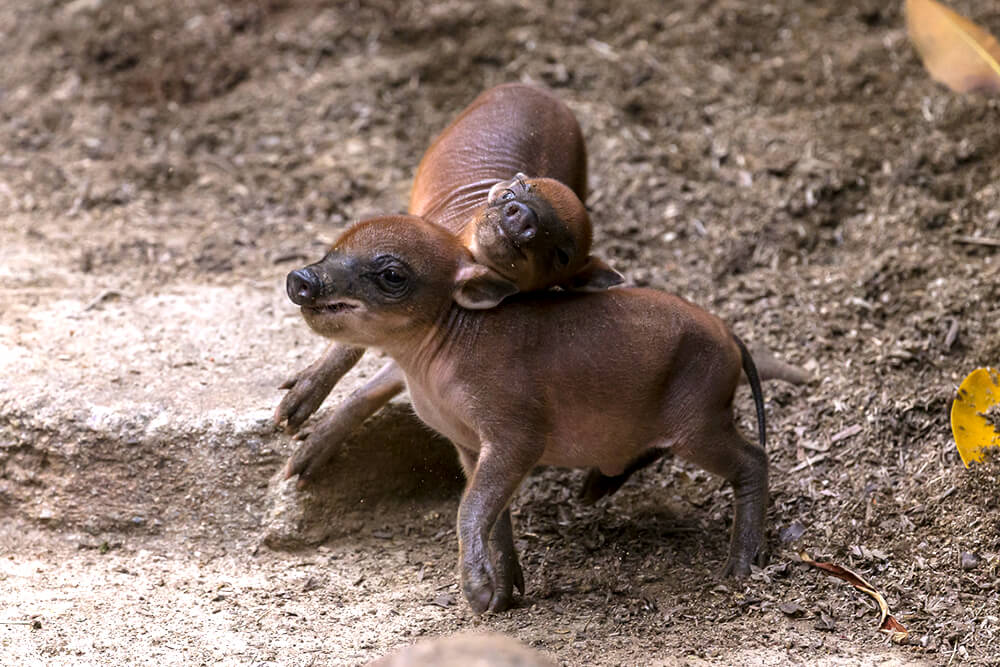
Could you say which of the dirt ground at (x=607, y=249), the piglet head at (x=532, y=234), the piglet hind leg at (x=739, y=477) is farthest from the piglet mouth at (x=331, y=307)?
the piglet hind leg at (x=739, y=477)

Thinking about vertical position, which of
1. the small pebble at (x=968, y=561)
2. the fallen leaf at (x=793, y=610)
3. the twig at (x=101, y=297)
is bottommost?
the fallen leaf at (x=793, y=610)

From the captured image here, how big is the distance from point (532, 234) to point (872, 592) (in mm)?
2027

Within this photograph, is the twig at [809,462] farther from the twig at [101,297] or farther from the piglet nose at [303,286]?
the twig at [101,297]

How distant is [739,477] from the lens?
531cm

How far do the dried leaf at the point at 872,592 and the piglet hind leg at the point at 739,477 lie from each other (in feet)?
0.77

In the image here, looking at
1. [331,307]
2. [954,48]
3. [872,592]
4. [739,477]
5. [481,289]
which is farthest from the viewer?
[954,48]

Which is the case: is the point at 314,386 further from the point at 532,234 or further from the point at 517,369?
the point at 532,234

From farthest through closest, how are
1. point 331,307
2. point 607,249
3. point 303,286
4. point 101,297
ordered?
point 607,249 → point 101,297 → point 331,307 → point 303,286

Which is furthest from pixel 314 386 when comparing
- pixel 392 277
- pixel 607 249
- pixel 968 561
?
pixel 968 561

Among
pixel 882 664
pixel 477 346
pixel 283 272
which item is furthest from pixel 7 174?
pixel 882 664

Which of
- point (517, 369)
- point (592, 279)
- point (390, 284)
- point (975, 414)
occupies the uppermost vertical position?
point (390, 284)

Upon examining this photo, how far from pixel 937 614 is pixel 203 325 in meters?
3.91

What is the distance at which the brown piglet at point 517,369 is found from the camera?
473cm

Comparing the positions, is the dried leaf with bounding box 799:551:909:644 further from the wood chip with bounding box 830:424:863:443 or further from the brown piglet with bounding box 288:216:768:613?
the wood chip with bounding box 830:424:863:443
